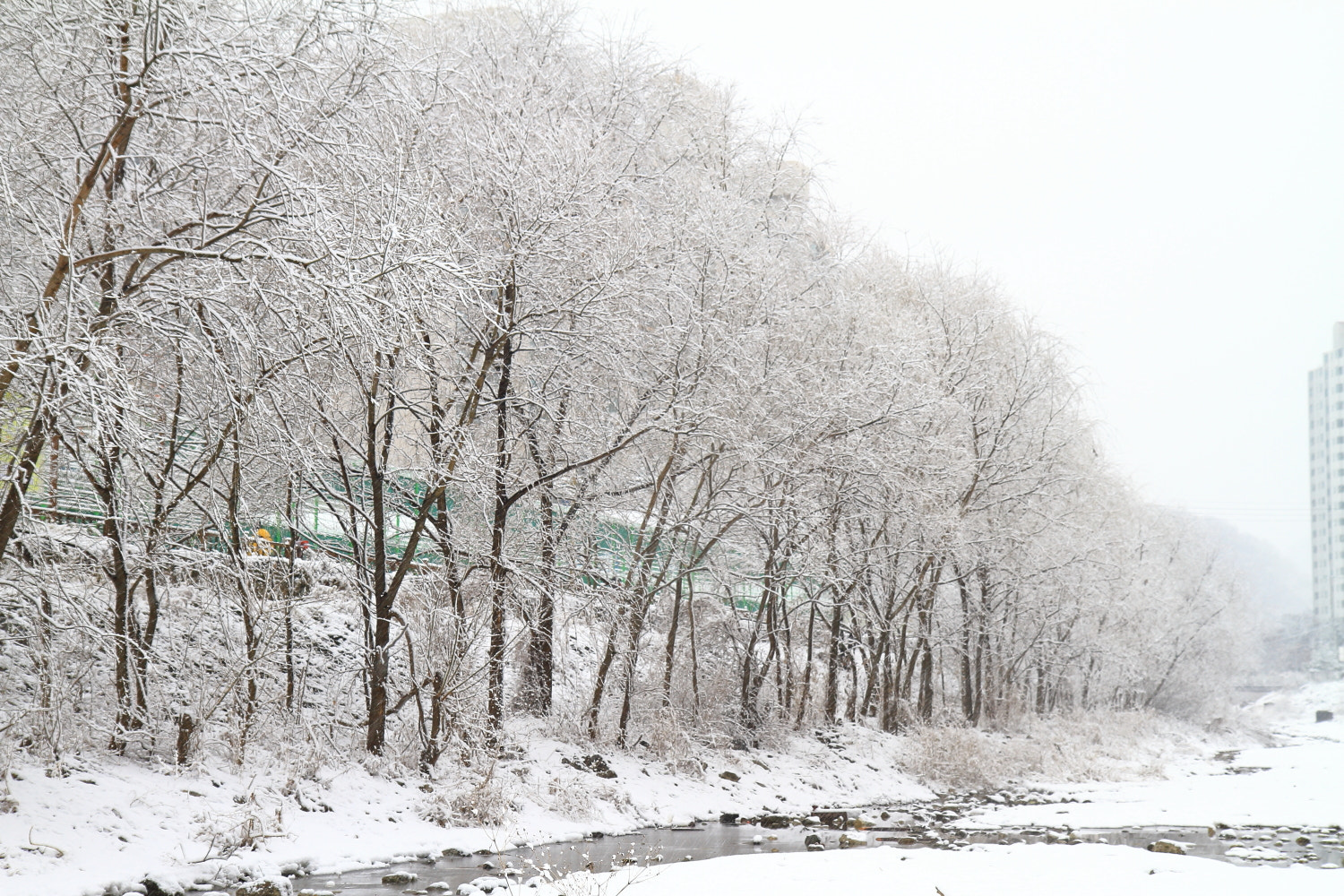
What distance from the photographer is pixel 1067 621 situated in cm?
2861

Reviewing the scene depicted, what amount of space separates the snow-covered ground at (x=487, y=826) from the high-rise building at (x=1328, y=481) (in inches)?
3851

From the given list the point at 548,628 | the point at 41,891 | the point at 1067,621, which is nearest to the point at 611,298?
the point at 548,628

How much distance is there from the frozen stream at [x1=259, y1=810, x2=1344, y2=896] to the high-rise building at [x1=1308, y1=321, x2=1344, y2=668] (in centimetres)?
9444

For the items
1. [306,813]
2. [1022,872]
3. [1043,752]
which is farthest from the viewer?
[1043,752]

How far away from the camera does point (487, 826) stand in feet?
35.3

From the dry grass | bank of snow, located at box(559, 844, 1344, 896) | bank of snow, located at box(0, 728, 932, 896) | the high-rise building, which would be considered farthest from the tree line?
the high-rise building

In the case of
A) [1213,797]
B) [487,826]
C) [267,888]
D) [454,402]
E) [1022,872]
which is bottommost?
[1213,797]

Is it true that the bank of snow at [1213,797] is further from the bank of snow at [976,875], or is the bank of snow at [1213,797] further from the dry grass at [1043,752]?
the bank of snow at [976,875]

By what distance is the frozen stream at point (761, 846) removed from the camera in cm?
895

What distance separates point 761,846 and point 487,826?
10.1ft

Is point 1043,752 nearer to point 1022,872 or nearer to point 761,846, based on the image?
point 761,846

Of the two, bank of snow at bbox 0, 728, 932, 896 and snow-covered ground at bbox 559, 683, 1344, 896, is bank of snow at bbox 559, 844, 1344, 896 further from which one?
bank of snow at bbox 0, 728, 932, 896

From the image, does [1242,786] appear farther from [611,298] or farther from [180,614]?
[180,614]

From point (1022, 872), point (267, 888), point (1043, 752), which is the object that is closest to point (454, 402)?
Answer: point (267, 888)
